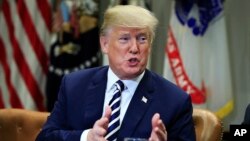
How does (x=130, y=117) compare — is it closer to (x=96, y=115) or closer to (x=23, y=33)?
(x=96, y=115)

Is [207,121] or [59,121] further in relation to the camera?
[207,121]

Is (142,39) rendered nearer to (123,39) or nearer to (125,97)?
(123,39)

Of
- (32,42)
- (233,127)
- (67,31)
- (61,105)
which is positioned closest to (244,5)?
(67,31)

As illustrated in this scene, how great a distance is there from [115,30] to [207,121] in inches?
28.8

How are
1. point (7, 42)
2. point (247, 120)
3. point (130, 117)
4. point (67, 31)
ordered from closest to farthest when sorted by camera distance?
point (130, 117), point (247, 120), point (67, 31), point (7, 42)

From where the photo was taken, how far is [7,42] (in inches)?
184

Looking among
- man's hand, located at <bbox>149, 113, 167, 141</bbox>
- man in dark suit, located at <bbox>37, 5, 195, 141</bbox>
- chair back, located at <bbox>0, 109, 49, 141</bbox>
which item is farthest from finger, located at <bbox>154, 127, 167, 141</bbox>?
chair back, located at <bbox>0, 109, 49, 141</bbox>

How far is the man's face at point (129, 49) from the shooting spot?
219 cm

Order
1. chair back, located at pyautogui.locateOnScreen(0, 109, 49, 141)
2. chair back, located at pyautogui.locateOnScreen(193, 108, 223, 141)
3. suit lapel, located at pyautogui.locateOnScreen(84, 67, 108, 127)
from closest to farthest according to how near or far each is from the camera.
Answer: suit lapel, located at pyautogui.locateOnScreen(84, 67, 108, 127)
chair back, located at pyautogui.locateOnScreen(193, 108, 223, 141)
chair back, located at pyautogui.locateOnScreen(0, 109, 49, 141)

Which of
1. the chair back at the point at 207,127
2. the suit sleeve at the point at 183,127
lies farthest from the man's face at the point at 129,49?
the chair back at the point at 207,127

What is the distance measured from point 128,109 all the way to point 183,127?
25 cm

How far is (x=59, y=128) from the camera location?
2.30m

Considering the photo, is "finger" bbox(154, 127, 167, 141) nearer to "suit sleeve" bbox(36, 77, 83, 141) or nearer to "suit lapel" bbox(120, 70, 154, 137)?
"suit lapel" bbox(120, 70, 154, 137)

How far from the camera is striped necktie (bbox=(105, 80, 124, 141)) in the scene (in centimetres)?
218
